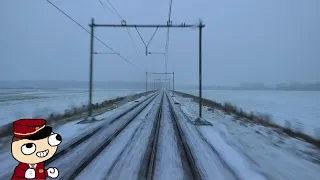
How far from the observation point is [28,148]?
1.90 metres

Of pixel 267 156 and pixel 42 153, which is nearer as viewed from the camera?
pixel 42 153

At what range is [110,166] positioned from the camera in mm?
7090

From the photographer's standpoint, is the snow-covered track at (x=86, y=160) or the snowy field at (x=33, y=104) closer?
the snow-covered track at (x=86, y=160)

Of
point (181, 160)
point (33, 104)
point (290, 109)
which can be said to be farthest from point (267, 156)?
point (33, 104)

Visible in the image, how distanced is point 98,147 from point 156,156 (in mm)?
2346

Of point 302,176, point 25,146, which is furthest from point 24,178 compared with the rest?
point 302,176

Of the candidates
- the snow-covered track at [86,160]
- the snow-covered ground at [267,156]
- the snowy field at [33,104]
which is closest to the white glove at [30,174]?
the snow-covered track at [86,160]

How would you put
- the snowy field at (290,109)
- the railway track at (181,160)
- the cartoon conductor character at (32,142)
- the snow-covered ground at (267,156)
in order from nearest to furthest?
the cartoon conductor character at (32,142), the railway track at (181,160), the snow-covered ground at (267,156), the snowy field at (290,109)

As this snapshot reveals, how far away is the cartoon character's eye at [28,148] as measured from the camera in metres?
1.88

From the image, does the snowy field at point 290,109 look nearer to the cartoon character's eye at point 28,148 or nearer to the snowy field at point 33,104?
the cartoon character's eye at point 28,148

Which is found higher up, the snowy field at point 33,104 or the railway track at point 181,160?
the railway track at point 181,160

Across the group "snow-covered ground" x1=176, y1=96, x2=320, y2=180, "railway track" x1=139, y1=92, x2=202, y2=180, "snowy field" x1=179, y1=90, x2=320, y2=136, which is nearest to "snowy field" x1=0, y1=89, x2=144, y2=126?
"railway track" x1=139, y1=92, x2=202, y2=180

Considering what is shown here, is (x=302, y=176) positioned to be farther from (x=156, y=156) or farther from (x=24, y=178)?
(x=24, y=178)

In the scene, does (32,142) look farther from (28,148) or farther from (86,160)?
(86,160)
